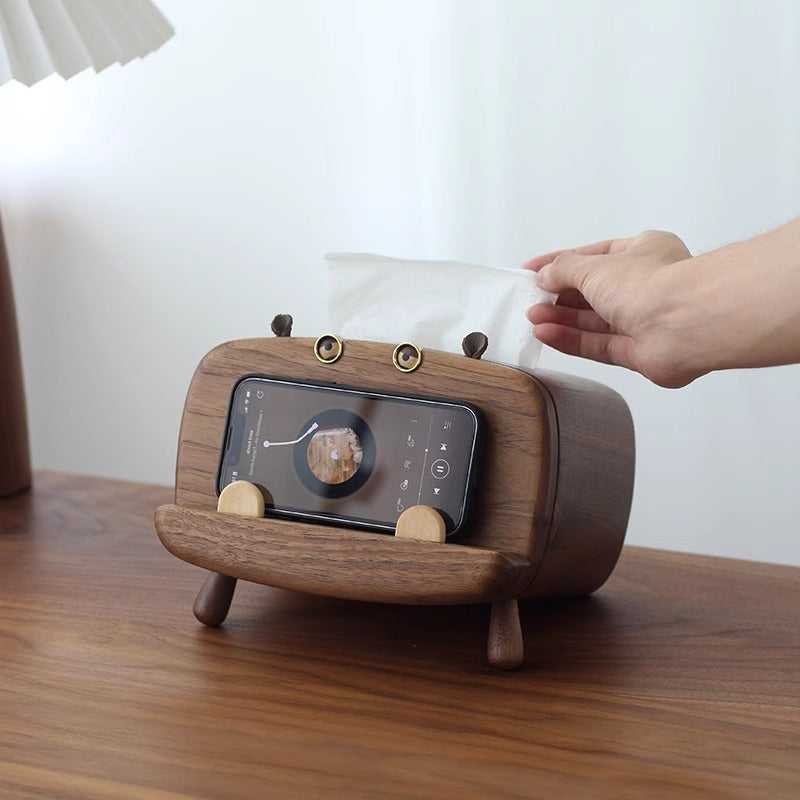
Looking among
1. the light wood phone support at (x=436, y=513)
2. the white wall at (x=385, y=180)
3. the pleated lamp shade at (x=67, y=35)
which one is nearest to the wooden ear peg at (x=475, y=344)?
the light wood phone support at (x=436, y=513)

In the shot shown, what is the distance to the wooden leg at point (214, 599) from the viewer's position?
2.05 ft

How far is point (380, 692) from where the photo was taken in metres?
0.54

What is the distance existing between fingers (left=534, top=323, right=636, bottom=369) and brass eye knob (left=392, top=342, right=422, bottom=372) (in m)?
0.15

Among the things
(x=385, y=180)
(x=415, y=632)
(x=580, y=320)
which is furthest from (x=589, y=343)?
(x=385, y=180)

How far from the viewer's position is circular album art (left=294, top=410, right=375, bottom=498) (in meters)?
0.58

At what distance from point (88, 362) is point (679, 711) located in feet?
4.44

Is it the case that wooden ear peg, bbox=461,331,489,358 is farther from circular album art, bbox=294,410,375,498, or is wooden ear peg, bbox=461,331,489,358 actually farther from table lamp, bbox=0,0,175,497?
table lamp, bbox=0,0,175,497

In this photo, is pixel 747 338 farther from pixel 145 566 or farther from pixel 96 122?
pixel 96 122

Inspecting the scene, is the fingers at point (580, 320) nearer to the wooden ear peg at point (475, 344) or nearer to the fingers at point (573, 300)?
the fingers at point (573, 300)

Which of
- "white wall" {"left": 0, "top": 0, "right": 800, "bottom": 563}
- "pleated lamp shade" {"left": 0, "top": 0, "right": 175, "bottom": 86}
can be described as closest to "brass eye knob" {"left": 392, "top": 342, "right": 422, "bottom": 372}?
"pleated lamp shade" {"left": 0, "top": 0, "right": 175, "bottom": 86}

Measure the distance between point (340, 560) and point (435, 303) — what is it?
164 mm

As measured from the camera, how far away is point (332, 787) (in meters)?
0.44

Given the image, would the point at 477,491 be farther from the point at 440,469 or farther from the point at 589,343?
the point at 589,343

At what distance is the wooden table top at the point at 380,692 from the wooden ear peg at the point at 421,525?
3.0 inches
